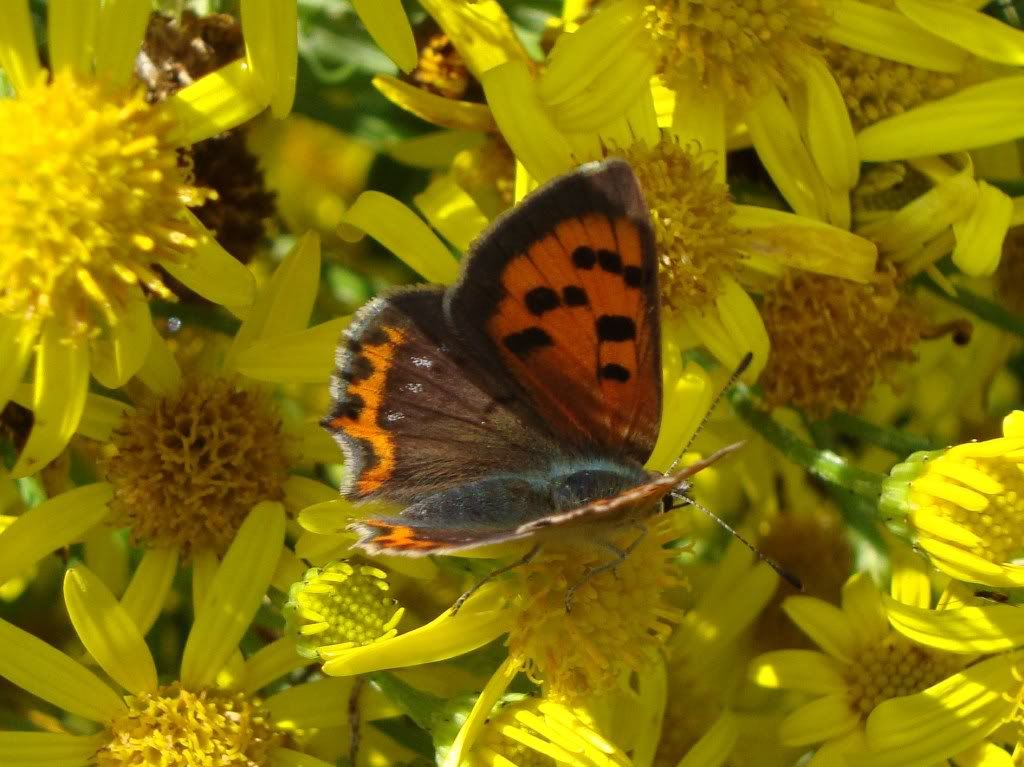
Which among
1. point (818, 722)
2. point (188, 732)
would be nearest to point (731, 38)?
point (818, 722)

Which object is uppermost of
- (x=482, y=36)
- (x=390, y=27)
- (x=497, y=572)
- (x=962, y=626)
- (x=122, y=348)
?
(x=390, y=27)

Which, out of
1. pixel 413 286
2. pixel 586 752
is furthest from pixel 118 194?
pixel 586 752

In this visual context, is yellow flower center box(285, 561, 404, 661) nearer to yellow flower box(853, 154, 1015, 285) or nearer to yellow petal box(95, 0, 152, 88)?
yellow petal box(95, 0, 152, 88)

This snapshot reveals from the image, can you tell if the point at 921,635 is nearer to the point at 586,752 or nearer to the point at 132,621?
the point at 586,752

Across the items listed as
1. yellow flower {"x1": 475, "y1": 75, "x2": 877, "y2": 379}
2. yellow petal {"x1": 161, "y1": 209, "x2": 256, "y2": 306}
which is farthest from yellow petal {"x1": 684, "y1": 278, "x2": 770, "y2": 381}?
yellow petal {"x1": 161, "y1": 209, "x2": 256, "y2": 306}

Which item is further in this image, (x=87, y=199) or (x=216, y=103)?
(x=216, y=103)

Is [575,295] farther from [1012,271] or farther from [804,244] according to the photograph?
[1012,271]

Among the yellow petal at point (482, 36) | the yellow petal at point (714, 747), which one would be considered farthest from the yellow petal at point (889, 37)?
the yellow petal at point (714, 747)
